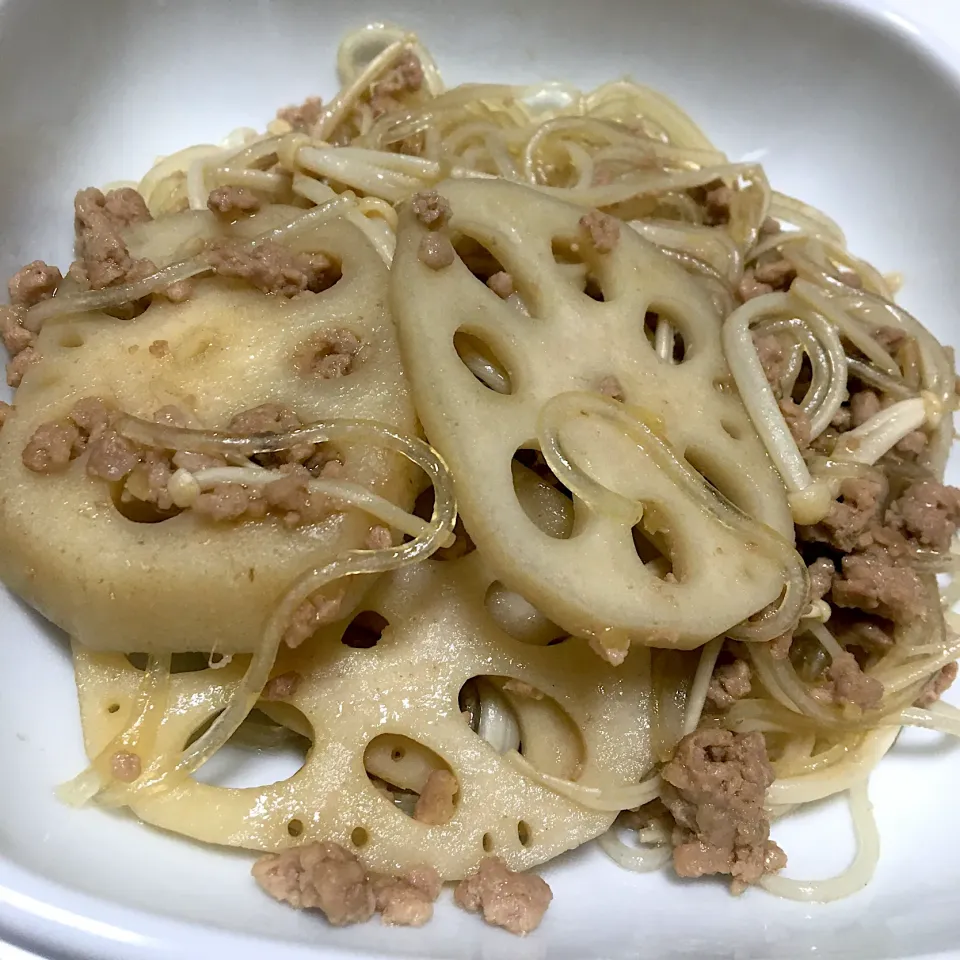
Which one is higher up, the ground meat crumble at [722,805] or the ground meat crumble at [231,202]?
the ground meat crumble at [231,202]

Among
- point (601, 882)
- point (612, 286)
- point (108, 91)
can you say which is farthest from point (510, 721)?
point (108, 91)

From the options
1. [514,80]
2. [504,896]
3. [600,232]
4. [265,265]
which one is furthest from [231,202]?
[504,896]

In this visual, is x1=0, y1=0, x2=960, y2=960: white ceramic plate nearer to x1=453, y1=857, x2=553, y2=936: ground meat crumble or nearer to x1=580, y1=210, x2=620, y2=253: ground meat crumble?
x1=453, y1=857, x2=553, y2=936: ground meat crumble

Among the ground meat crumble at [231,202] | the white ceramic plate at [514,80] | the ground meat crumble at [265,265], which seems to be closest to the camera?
the white ceramic plate at [514,80]

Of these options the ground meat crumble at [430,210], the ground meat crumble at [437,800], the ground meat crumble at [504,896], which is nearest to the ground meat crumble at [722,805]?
the ground meat crumble at [504,896]

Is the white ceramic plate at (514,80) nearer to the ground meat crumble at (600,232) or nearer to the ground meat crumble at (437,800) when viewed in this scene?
the ground meat crumble at (437,800)

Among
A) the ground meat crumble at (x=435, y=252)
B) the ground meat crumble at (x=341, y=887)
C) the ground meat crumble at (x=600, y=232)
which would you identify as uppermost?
the ground meat crumble at (x=600, y=232)

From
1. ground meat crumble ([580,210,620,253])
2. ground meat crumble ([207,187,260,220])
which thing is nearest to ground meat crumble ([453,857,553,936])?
ground meat crumble ([580,210,620,253])

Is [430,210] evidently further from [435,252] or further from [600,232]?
[600,232]
